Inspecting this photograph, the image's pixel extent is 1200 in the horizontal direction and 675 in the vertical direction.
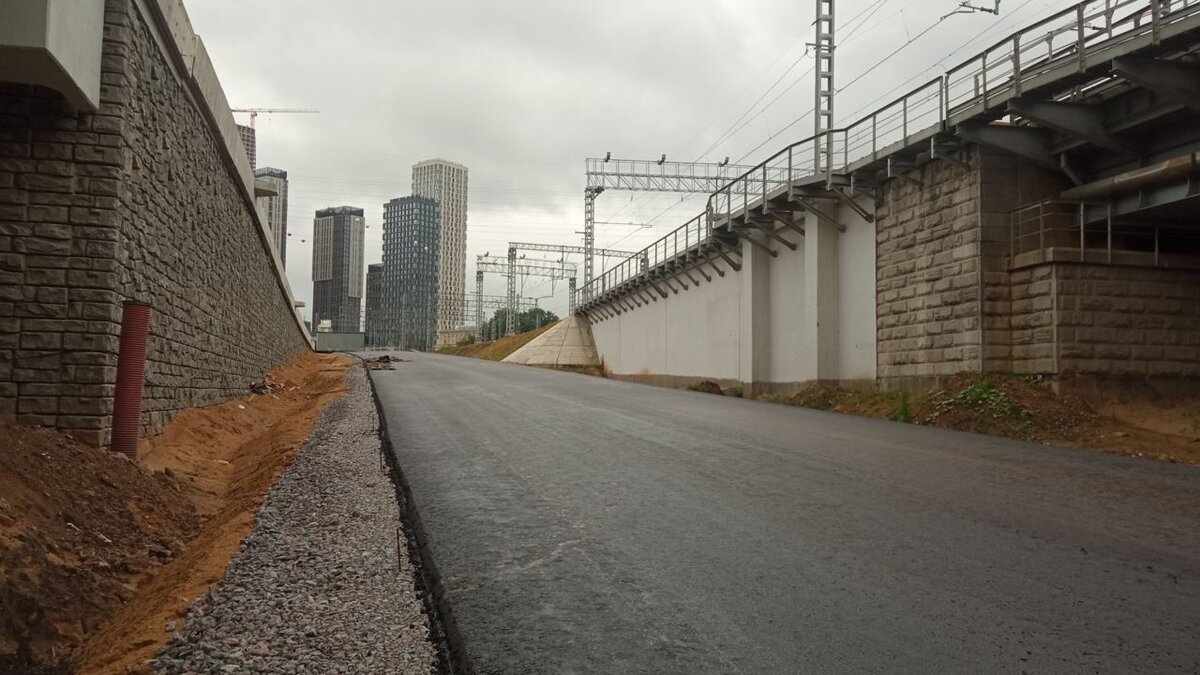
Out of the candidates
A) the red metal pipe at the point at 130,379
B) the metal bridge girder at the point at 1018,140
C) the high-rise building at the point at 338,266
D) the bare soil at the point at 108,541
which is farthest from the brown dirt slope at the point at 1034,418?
the high-rise building at the point at 338,266

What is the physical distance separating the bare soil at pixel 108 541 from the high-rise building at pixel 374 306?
12243cm

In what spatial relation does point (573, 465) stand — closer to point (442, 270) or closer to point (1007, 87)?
point (1007, 87)

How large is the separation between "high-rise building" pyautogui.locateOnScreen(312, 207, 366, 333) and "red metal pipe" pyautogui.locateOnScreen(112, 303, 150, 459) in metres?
120

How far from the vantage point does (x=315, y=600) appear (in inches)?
182

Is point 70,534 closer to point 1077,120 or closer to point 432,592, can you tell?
point 432,592

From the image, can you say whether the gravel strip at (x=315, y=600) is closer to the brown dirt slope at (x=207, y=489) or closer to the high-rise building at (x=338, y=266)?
the brown dirt slope at (x=207, y=489)

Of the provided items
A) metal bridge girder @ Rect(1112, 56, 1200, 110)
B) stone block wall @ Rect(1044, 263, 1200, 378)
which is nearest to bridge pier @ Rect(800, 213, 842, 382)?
stone block wall @ Rect(1044, 263, 1200, 378)

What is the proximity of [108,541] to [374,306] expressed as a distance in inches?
5038

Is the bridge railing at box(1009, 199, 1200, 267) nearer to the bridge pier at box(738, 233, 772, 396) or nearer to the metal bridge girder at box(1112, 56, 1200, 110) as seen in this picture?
the metal bridge girder at box(1112, 56, 1200, 110)

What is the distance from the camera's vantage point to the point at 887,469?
30.7 feet

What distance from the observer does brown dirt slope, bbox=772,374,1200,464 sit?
12883mm

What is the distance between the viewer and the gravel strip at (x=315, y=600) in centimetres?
380

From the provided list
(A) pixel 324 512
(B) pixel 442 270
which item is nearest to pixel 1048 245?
(A) pixel 324 512

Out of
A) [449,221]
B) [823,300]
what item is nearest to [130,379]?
[823,300]
